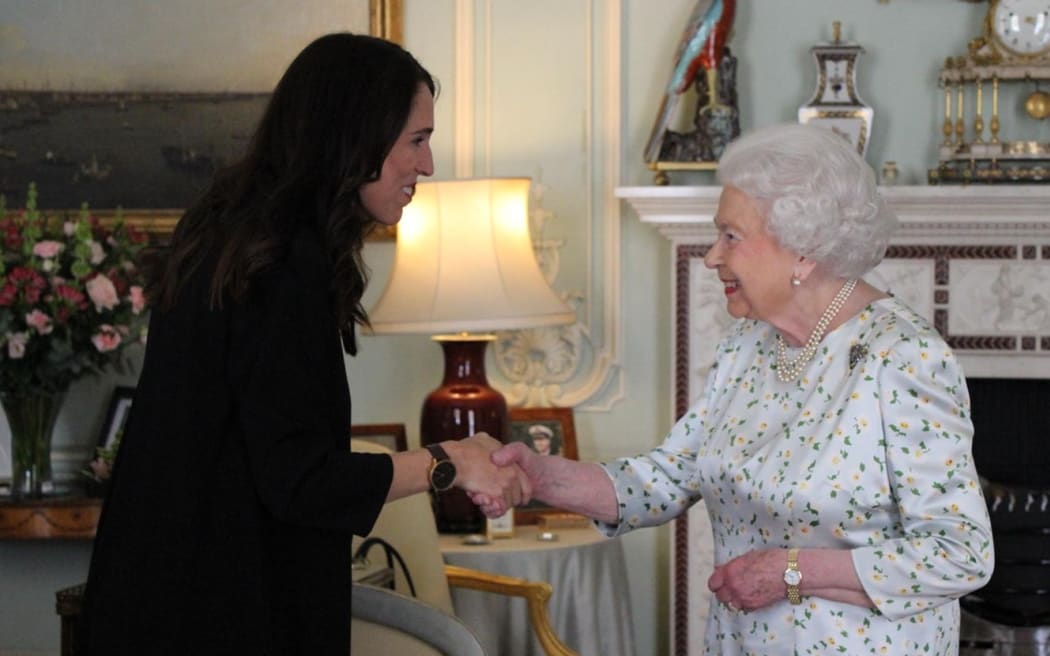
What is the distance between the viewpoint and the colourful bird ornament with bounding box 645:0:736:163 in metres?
4.29

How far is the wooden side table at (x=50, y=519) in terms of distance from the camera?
4000 mm

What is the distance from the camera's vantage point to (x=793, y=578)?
7.10 feet

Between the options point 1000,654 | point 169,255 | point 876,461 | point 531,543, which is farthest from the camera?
point 1000,654

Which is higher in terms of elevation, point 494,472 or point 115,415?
point 494,472

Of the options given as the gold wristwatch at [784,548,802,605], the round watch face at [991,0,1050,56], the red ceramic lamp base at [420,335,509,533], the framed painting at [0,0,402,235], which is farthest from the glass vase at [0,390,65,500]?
the round watch face at [991,0,1050,56]

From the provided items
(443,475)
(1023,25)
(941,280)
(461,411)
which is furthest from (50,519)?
(1023,25)

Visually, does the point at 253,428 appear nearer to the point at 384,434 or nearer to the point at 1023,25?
the point at 384,434

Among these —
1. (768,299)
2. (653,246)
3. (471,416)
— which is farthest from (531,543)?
(768,299)

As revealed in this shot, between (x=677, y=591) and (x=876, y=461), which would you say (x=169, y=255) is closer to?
(x=876, y=461)

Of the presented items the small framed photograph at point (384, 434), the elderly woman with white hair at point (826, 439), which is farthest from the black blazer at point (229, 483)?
the small framed photograph at point (384, 434)

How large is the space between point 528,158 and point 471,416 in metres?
0.93

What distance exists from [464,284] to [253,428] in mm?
2087

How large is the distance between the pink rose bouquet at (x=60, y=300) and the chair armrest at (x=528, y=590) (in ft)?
3.52

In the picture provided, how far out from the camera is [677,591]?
4.39 metres
